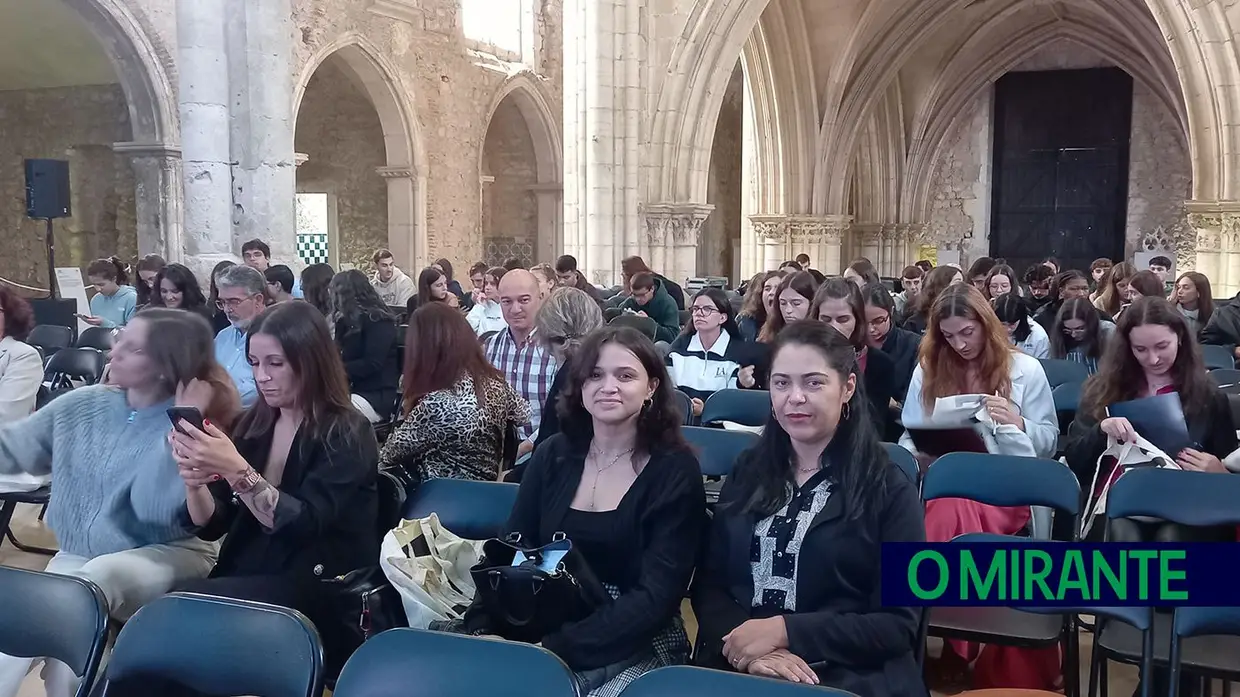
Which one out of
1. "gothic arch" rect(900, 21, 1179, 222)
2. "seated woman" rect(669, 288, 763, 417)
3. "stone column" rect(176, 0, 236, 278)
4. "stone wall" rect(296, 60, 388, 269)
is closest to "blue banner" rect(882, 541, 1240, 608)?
"seated woman" rect(669, 288, 763, 417)

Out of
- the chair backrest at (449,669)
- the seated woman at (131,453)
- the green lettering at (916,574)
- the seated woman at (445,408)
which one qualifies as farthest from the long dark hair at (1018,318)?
the chair backrest at (449,669)

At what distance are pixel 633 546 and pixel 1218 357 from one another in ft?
17.5

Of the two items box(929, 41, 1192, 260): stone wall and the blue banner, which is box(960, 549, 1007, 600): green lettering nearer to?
the blue banner

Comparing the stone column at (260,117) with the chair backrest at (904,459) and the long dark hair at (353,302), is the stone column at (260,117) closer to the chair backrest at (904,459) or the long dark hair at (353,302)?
the long dark hair at (353,302)

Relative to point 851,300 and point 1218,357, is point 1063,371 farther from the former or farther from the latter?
point 851,300

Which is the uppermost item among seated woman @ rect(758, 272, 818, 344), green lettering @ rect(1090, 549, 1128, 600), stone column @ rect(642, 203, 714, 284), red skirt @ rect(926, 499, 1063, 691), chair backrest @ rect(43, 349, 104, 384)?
stone column @ rect(642, 203, 714, 284)

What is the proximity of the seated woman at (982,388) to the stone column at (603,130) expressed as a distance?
7.66 m

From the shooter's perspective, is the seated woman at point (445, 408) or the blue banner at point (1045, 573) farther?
the seated woman at point (445, 408)

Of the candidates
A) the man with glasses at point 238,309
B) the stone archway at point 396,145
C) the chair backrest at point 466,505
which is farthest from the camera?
the stone archway at point 396,145

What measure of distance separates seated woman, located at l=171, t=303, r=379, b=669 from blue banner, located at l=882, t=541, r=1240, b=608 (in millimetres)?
1552

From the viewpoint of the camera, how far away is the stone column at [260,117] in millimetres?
8008

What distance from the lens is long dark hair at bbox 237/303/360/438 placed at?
293 cm

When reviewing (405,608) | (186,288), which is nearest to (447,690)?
(405,608)

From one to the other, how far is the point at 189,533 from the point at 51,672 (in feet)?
1.68
